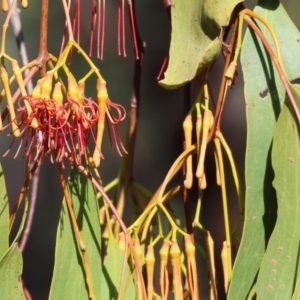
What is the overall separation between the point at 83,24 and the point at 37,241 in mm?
607

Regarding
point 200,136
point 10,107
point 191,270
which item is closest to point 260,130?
point 200,136

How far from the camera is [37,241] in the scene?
1.82 m

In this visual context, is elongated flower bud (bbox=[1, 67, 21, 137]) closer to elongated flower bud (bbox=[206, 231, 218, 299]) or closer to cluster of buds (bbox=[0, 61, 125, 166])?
cluster of buds (bbox=[0, 61, 125, 166])

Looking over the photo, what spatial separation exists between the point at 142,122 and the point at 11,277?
1.02 m

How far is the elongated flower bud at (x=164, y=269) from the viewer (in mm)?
729

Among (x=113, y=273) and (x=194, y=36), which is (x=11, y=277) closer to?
(x=113, y=273)

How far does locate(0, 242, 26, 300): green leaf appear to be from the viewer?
0.70 meters

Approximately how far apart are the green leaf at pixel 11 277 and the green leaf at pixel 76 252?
0.14 feet

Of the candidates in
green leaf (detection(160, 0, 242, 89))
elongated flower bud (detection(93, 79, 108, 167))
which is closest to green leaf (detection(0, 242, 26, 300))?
elongated flower bud (detection(93, 79, 108, 167))

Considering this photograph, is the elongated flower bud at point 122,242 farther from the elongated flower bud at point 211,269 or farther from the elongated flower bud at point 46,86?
the elongated flower bud at point 46,86

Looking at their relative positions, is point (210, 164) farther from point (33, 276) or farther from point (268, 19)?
point (33, 276)

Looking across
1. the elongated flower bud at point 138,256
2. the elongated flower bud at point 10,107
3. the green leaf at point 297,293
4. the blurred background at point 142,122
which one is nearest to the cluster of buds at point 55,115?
the elongated flower bud at point 10,107

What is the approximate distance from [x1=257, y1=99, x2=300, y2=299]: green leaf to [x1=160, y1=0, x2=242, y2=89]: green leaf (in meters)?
0.11

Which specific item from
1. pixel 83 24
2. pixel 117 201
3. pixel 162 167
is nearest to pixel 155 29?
pixel 83 24
